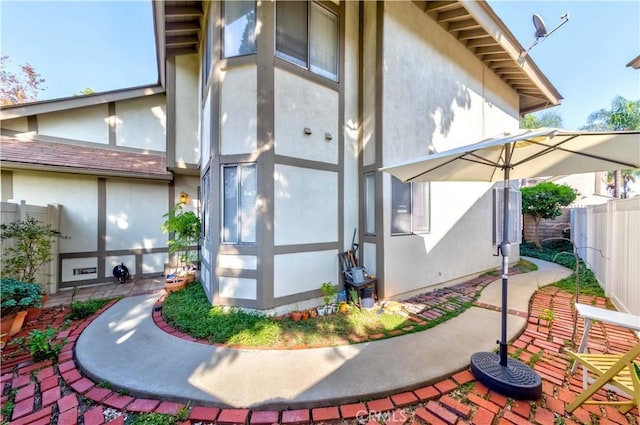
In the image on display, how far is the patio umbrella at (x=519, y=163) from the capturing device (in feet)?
8.13

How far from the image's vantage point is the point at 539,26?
20.9 feet

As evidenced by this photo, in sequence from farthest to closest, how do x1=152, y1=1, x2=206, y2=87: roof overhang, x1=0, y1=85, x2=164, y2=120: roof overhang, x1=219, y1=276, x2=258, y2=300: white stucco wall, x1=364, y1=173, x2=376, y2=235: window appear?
x1=0, y1=85, x2=164, y2=120: roof overhang < x1=152, y1=1, x2=206, y2=87: roof overhang < x1=364, y1=173, x2=376, y2=235: window < x1=219, y1=276, x2=258, y2=300: white stucco wall

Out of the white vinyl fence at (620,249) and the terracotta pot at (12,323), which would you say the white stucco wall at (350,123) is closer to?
the white vinyl fence at (620,249)

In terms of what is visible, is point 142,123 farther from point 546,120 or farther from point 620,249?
point 546,120

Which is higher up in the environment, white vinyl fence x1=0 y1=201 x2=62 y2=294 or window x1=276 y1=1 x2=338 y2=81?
window x1=276 y1=1 x2=338 y2=81

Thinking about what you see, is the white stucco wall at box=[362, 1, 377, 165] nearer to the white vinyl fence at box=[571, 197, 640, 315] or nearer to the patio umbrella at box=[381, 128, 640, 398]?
the patio umbrella at box=[381, 128, 640, 398]

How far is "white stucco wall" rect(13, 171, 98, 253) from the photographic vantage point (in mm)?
6648

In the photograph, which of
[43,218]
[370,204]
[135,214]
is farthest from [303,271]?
[43,218]

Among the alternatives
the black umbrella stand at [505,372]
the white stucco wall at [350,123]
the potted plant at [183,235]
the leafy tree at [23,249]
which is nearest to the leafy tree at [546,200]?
the white stucco wall at [350,123]

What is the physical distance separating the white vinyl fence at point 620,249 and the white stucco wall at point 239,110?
611cm

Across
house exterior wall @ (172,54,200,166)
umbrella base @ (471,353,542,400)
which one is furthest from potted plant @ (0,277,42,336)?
umbrella base @ (471,353,542,400)

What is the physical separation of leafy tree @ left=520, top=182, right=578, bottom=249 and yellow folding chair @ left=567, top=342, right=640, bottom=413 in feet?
34.9

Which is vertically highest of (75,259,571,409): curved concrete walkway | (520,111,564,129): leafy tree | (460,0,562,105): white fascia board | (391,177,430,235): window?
(520,111,564,129): leafy tree

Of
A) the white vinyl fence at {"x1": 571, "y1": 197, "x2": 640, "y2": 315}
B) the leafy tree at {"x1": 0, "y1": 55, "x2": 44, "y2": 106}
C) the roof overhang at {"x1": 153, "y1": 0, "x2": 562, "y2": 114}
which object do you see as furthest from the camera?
the leafy tree at {"x1": 0, "y1": 55, "x2": 44, "y2": 106}
